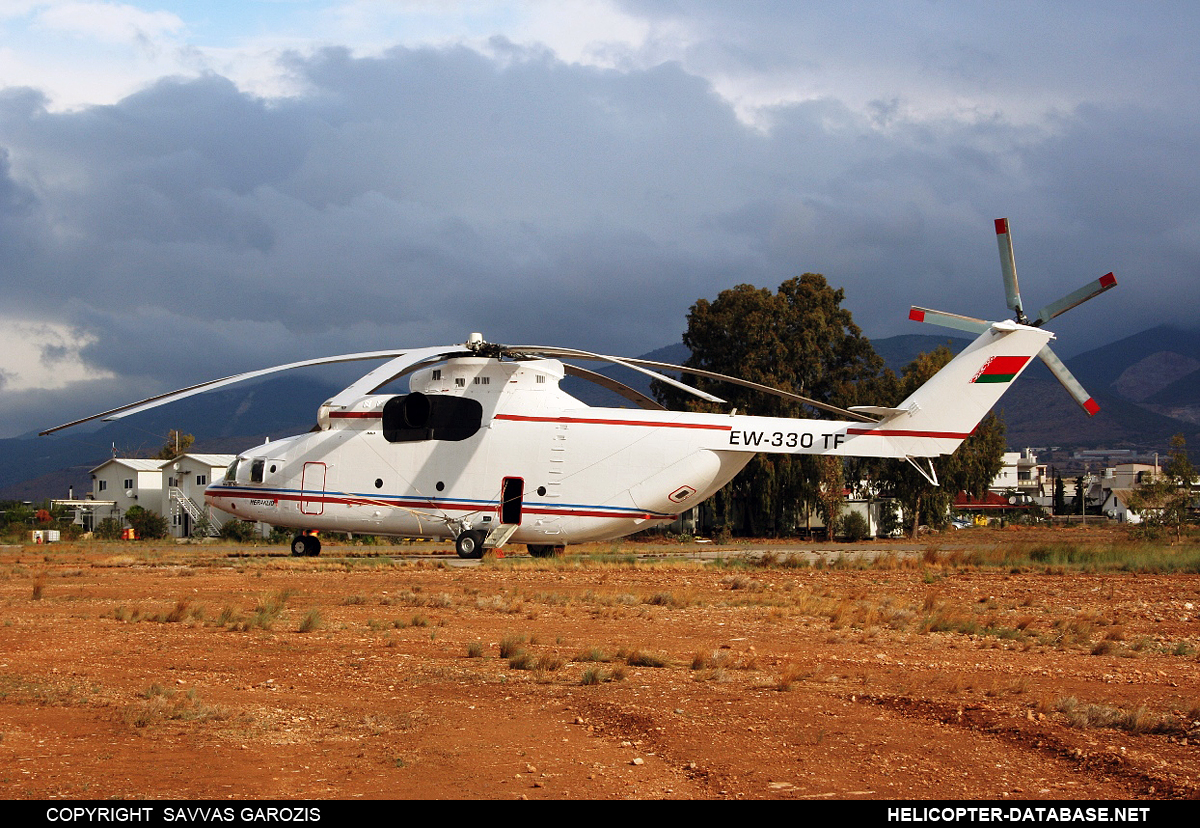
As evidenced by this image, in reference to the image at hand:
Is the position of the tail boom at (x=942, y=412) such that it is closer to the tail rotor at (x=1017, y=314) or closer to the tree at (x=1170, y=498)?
the tail rotor at (x=1017, y=314)

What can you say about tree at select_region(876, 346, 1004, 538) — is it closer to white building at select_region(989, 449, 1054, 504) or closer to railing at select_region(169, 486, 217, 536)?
railing at select_region(169, 486, 217, 536)

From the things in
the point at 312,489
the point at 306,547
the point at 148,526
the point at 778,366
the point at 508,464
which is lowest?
the point at 148,526

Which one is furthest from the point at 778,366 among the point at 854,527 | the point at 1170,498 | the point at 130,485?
the point at 130,485

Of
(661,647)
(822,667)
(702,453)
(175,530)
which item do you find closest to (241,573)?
(702,453)

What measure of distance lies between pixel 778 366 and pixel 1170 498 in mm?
21165

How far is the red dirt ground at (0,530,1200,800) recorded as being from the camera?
6.58 metres

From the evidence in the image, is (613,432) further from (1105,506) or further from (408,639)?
(1105,506)

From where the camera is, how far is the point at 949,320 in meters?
24.5

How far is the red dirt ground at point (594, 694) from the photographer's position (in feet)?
21.6

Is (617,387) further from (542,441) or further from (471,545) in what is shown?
(471,545)

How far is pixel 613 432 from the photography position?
25.6 metres

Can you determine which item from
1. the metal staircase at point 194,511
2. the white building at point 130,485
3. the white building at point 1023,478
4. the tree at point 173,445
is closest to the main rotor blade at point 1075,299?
the metal staircase at point 194,511

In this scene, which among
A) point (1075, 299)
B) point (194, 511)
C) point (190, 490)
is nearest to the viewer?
point (1075, 299)

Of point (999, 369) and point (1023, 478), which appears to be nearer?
point (999, 369)
